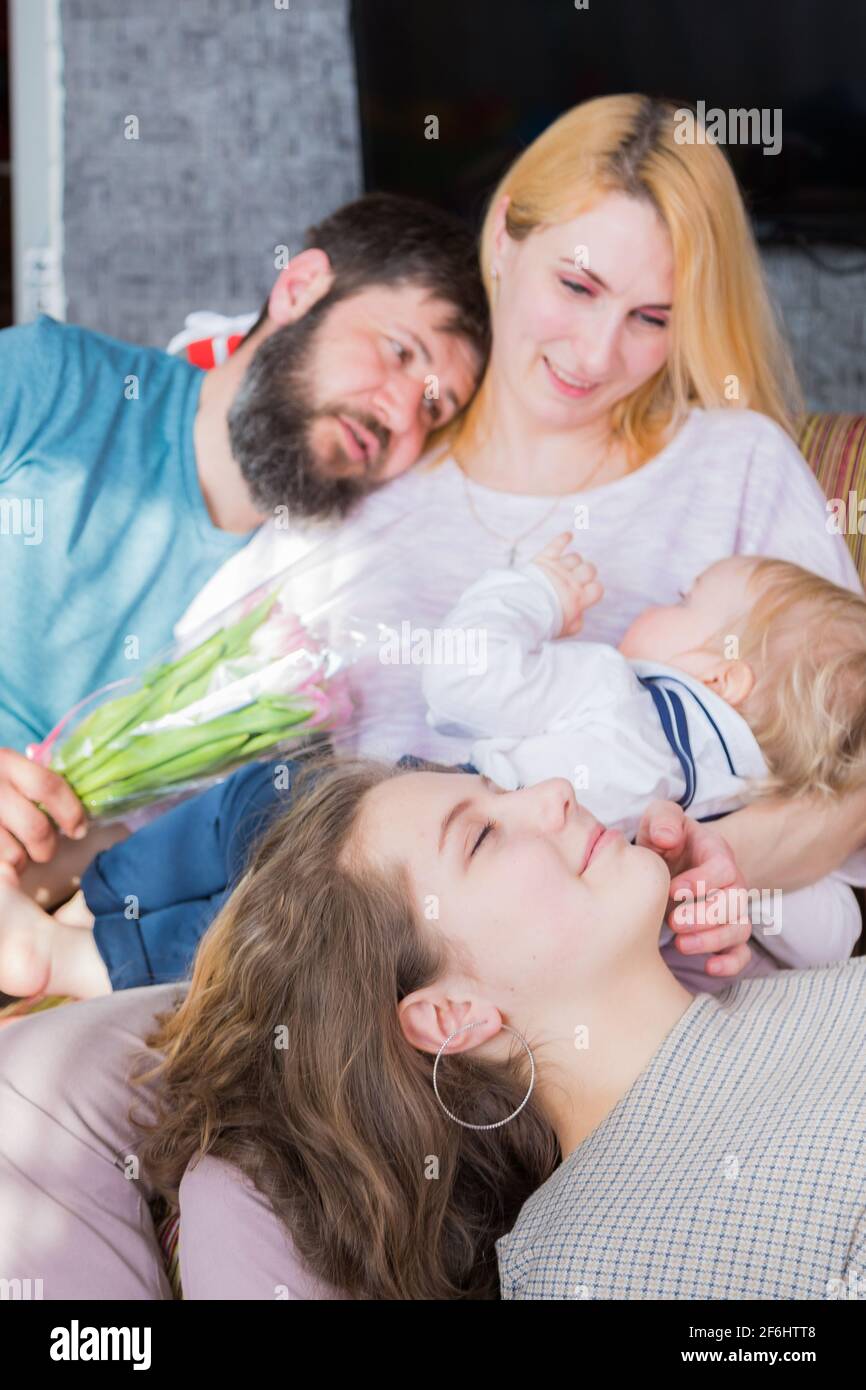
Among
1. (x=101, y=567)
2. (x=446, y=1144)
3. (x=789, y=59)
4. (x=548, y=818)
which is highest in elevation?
(x=789, y=59)

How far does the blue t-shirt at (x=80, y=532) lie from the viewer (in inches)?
55.5

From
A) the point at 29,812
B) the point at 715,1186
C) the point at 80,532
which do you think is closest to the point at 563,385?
the point at 80,532

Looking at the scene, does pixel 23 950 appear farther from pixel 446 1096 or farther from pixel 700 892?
pixel 700 892

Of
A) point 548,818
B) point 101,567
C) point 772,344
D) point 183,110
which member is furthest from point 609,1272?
point 183,110

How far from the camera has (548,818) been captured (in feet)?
3.57

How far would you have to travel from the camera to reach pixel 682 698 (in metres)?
1.23

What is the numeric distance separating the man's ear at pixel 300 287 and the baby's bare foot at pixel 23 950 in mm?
666

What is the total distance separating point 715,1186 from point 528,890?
0.25 meters

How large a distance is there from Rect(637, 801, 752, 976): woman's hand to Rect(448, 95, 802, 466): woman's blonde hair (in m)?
0.43

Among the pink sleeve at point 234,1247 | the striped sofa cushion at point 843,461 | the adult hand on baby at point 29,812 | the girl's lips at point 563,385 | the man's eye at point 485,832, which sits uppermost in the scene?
the girl's lips at point 563,385

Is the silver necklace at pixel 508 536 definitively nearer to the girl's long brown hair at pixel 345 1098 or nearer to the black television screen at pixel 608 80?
the girl's long brown hair at pixel 345 1098

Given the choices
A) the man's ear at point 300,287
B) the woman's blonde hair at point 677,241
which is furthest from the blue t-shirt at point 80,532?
the woman's blonde hair at point 677,241
